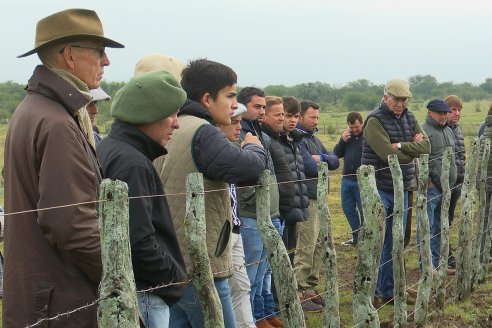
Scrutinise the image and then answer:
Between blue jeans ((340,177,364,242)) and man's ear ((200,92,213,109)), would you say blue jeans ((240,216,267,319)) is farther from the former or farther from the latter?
blue jeans ((340,177,364,242))

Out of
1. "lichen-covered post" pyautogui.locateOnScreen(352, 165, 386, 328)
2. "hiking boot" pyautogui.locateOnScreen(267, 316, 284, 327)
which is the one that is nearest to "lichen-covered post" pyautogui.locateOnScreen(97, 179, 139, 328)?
"lichen-covered post" pyautogui.locateOnScreen(352, 165, 386, 328)

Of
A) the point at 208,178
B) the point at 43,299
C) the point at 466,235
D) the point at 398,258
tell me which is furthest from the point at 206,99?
the point at 466,235

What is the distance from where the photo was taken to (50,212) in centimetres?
267

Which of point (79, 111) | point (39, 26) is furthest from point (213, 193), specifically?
point (39, 26)

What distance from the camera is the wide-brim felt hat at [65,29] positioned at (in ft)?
10.0

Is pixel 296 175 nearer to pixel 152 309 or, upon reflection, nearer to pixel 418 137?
pixel 418 137

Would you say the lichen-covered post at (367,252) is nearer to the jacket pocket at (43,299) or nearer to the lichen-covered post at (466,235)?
the lichen-covered post at (466,235)

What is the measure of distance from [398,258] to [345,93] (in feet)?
232

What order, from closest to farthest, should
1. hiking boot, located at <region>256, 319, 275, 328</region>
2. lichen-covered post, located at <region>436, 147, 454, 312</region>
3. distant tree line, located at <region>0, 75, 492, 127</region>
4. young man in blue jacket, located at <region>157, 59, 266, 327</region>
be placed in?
young man in blue jacket, located at <region>157, 59, 266, 327</region>, hiking boot, located at <region>256, 319, 275, 328</region>, lichen-covered post, located at <region>436, 147, 454, 312</region>, distant tree line, located at <region>0, 75, 492, 127</region>

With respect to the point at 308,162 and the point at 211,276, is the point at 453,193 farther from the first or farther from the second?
the point at 211,276

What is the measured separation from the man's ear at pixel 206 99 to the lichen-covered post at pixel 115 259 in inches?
58.5

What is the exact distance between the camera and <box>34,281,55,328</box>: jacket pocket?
8.98ft

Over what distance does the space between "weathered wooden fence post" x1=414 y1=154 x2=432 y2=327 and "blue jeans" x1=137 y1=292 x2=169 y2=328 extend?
3.76 m

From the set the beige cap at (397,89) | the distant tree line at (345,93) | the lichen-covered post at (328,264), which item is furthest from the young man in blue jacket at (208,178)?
the distant tree line at (345,93)
